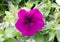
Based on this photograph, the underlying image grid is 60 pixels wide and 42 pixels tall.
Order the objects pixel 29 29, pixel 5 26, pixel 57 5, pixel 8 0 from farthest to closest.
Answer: pixel 8 0 → pixel 57 5 → pixel 5 26 → pixel 29 29

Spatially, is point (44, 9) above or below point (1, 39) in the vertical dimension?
above

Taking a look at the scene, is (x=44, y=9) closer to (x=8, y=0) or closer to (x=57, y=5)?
(x=57, y=5)

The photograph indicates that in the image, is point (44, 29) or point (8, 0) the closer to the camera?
point (44, 29)

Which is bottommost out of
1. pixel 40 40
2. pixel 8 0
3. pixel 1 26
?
pixel 40 40

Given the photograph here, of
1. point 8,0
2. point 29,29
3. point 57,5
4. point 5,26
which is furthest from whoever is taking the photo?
point 8,0

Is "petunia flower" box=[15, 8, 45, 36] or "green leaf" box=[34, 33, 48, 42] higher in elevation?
"petunia flower" box=[15, 8, 45, 36]

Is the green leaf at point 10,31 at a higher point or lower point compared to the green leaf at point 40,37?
higher

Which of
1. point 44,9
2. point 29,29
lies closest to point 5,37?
point 29,29
